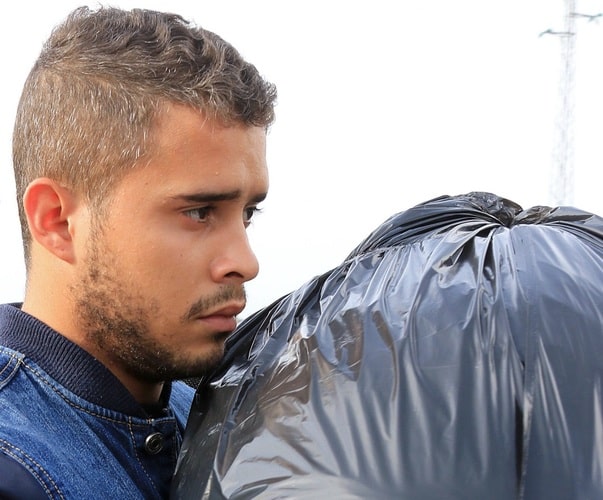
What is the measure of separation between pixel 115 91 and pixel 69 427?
1.51ft

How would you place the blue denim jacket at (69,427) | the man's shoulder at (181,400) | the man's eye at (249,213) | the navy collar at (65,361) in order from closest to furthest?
the blue denim jacket at (69,427) < the navy collar at (65,361) < the man's eye at (249,213) < the man's shoulder at (181,400)

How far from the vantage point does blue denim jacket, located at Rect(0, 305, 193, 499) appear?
0.82 metres

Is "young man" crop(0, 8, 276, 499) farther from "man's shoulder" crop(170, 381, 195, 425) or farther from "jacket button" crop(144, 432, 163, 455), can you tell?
"man's shoulder" crop(170, 381, 195, 425)

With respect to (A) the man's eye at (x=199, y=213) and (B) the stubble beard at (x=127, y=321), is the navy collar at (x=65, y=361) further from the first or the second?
(A) the man's eye at (x=199, y=213)

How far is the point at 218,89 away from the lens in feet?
3.41

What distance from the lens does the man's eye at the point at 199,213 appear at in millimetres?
1013

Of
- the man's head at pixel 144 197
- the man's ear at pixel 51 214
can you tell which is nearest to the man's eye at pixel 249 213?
the man's head at pixel 144 197

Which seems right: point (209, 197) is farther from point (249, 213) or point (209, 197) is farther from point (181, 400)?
point (181, 400)

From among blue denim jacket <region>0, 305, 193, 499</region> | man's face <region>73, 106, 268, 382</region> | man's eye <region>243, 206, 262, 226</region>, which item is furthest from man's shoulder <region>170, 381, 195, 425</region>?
man's eye <region>243, 206, 262, 226</region>

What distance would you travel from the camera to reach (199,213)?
3.35ft

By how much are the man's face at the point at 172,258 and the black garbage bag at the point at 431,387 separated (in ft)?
0.28

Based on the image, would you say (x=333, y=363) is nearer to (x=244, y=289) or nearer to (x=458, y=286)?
(x=458, y=286)

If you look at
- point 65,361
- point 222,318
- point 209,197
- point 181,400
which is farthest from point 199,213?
point 181,400

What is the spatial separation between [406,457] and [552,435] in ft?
0.45
